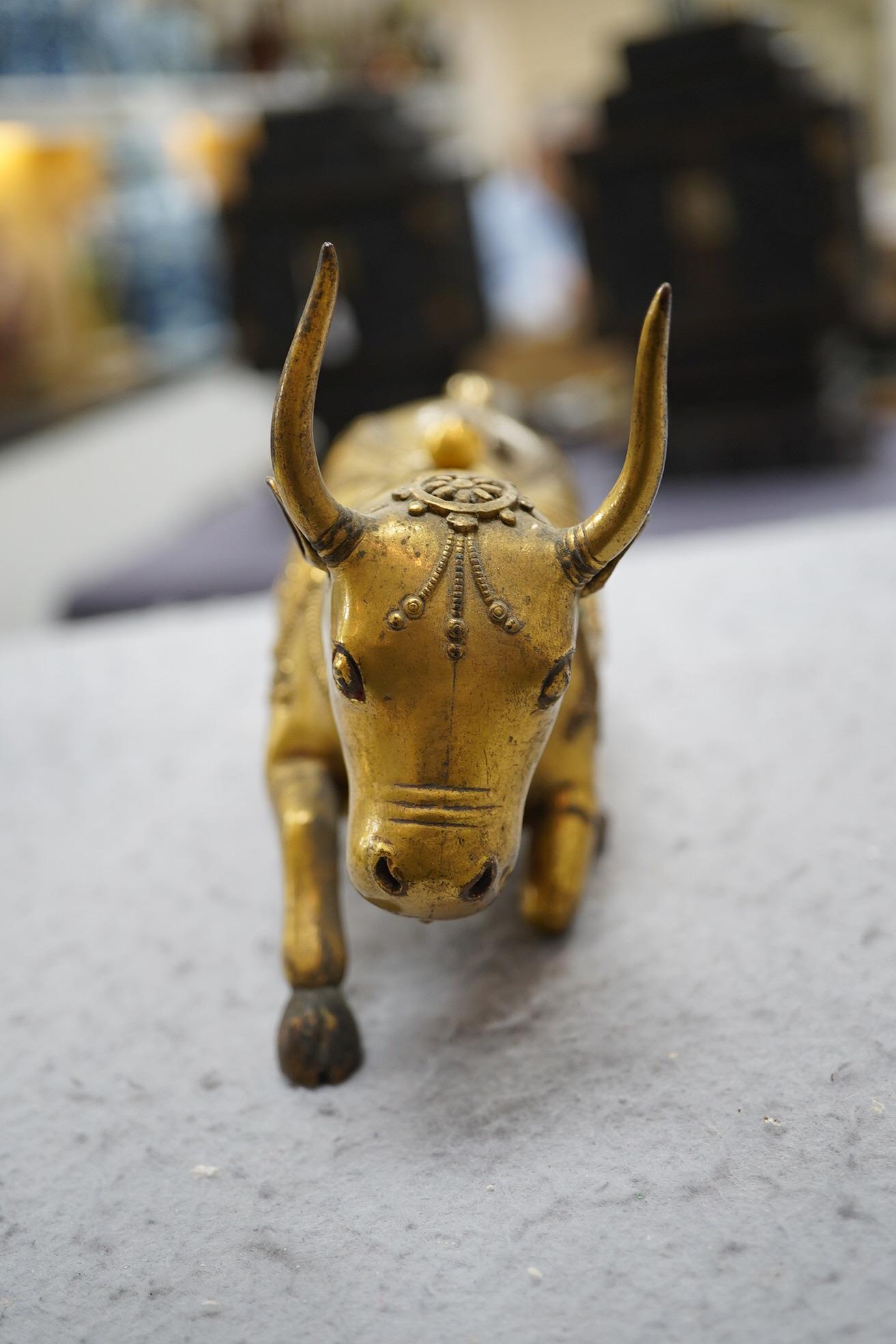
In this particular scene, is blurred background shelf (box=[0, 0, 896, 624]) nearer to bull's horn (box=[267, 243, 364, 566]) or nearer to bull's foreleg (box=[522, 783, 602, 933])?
bull's foreleg (box=[522, 783, 602, 933])

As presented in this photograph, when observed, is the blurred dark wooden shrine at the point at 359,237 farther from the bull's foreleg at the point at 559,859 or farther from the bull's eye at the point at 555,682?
the bull's eye at the point at 555,682

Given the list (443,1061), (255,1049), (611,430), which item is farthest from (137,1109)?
(611,430)

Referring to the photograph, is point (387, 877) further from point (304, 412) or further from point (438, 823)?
point (304, 412)

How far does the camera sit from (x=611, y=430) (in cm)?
325

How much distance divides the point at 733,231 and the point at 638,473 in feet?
6.34

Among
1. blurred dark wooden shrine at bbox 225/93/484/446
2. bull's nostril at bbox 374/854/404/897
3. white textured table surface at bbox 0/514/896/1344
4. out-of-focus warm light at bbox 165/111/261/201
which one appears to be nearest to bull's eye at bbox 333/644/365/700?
bull's nostril at bbox 374/854/404/897

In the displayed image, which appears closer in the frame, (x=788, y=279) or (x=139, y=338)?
(x=788, y=279)

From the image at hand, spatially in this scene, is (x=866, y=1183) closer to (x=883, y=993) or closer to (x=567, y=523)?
(x=883, y=993)

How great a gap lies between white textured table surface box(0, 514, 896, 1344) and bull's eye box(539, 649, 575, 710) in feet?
0.98

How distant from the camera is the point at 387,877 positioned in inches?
33.3

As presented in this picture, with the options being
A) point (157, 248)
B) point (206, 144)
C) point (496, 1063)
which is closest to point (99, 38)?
point (157, 248)

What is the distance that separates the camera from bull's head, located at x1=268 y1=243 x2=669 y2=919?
0.83 m

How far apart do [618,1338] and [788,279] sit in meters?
2.28

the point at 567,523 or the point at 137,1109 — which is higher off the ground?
the point at 567,523
